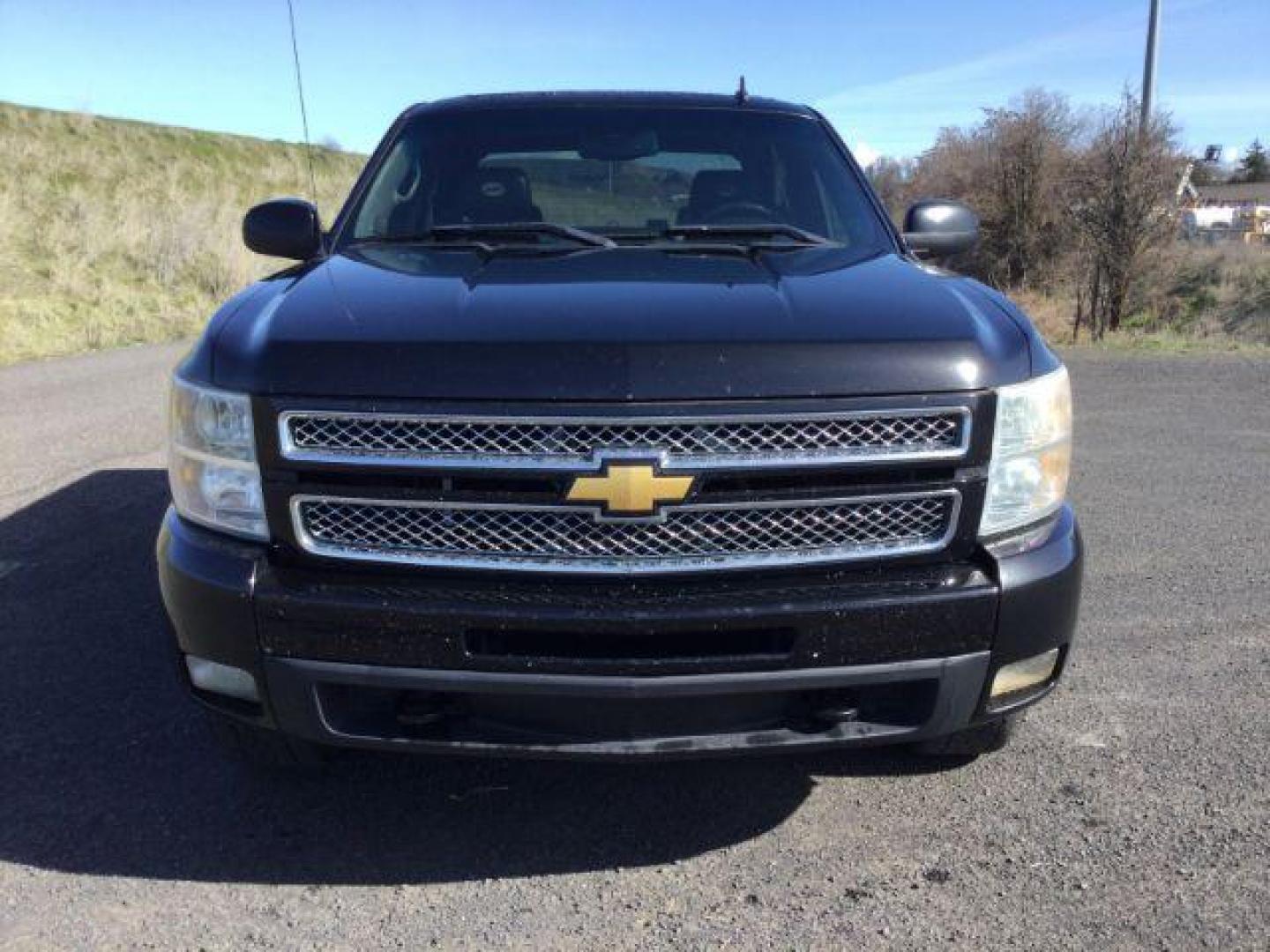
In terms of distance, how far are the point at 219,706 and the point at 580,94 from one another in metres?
2.64

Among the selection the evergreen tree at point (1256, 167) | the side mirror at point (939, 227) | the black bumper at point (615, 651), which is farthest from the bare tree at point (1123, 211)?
the evergreen tree at point (1256, 167)

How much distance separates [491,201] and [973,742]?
2.28 metres

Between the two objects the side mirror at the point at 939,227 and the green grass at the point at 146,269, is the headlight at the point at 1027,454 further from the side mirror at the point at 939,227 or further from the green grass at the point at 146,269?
the green grass at the point at 146,269

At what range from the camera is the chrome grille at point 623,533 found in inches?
92.3

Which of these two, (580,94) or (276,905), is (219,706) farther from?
(580,94)

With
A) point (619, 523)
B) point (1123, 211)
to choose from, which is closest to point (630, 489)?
point (619, 523)

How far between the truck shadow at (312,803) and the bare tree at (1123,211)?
14.1 meters

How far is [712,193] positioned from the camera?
381 cm

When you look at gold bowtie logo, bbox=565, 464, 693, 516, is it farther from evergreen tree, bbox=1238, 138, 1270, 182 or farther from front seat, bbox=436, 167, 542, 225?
evergreen tree, bbox=1238, 138, 1270, 182

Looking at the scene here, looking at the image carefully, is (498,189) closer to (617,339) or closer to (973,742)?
(617,339)

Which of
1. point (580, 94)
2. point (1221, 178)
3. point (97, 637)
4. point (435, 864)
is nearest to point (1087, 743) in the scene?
point (435, 864)

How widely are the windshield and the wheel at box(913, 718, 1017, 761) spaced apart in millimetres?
1540

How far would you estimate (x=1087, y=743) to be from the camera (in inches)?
128

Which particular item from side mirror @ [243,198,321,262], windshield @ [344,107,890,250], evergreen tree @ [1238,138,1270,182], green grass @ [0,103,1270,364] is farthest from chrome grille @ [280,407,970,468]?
evergreen tree @ [1238,138,1270,182]
